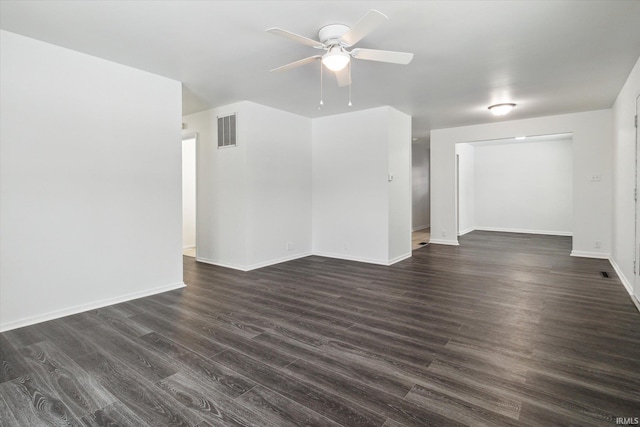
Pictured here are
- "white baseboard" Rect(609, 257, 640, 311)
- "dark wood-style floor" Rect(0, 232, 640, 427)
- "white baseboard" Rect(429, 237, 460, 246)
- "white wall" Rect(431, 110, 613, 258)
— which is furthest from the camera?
"white baseboard" Rect(429, 237, 460, 246)

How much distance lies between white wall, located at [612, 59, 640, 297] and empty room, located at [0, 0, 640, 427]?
0.30ft

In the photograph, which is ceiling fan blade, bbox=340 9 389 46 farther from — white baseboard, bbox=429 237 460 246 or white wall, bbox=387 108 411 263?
white baseboard, bbox=429 237 460 246

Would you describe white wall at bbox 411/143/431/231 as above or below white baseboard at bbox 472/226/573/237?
above

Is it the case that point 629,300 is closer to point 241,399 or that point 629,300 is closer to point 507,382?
point 507,382

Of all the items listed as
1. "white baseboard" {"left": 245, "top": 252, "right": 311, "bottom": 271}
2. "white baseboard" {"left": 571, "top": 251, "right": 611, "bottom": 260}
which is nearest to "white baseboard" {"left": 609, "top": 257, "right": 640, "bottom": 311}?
"white baseboard" {"left": 571, "top": 251, "right": 611, "bottom": 260}

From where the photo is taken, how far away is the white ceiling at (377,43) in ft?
8.14

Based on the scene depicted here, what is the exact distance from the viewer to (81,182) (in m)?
3.30

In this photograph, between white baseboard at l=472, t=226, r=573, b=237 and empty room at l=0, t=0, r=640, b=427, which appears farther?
white baseboard at l=472, t=226, r=573, b=237

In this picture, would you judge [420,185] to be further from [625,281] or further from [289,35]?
[289,35]

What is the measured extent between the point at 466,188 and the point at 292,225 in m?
5.91

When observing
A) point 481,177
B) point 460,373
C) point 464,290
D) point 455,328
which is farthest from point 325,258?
point 481,177

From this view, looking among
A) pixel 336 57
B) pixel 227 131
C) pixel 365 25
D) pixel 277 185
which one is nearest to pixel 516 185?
pixel 277 185

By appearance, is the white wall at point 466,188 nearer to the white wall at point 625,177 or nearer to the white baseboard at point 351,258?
the white wall at point 625,177

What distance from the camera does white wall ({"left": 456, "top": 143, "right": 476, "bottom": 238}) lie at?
8.81 m
